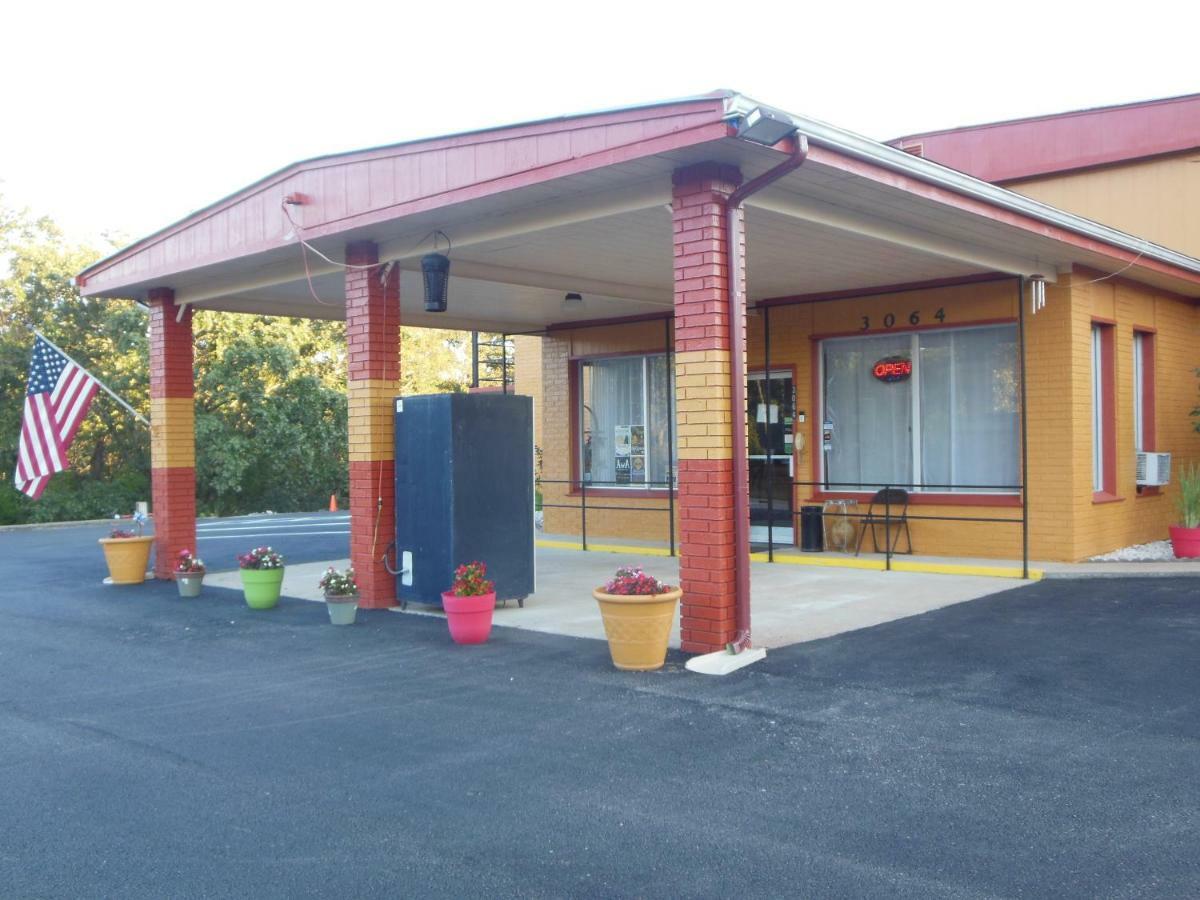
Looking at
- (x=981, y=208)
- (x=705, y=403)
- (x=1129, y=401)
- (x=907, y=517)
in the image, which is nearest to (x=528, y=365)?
(x=907, y=517)

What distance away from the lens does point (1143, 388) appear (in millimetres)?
13750

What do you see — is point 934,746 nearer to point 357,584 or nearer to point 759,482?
point 357,584

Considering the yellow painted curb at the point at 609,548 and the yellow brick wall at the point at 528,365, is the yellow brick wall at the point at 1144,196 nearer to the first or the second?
the yellow painted curb at the point at 609,548

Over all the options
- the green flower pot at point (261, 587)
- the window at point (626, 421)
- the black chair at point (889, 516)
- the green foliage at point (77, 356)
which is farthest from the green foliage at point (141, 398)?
the black chair at point (889, 516)

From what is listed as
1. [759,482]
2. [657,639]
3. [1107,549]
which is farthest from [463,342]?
[657,639]

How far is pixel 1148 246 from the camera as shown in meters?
11.8

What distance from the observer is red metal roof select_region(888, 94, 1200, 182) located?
15.1 m

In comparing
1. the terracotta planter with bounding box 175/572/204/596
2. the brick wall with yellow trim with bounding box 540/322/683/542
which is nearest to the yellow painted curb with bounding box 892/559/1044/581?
the brick wall with yellow trim with bounding box 540/322/683/542

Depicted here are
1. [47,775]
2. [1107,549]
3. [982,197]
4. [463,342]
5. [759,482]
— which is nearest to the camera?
[47,775]

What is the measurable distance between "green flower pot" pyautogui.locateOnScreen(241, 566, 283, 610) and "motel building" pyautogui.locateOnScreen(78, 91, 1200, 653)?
89 centimetres

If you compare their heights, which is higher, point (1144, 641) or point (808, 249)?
point (808, 249)

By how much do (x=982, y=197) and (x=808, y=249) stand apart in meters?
1.81

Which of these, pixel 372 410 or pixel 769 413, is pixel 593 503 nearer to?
pixel 769 413

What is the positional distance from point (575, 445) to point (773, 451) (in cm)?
363
